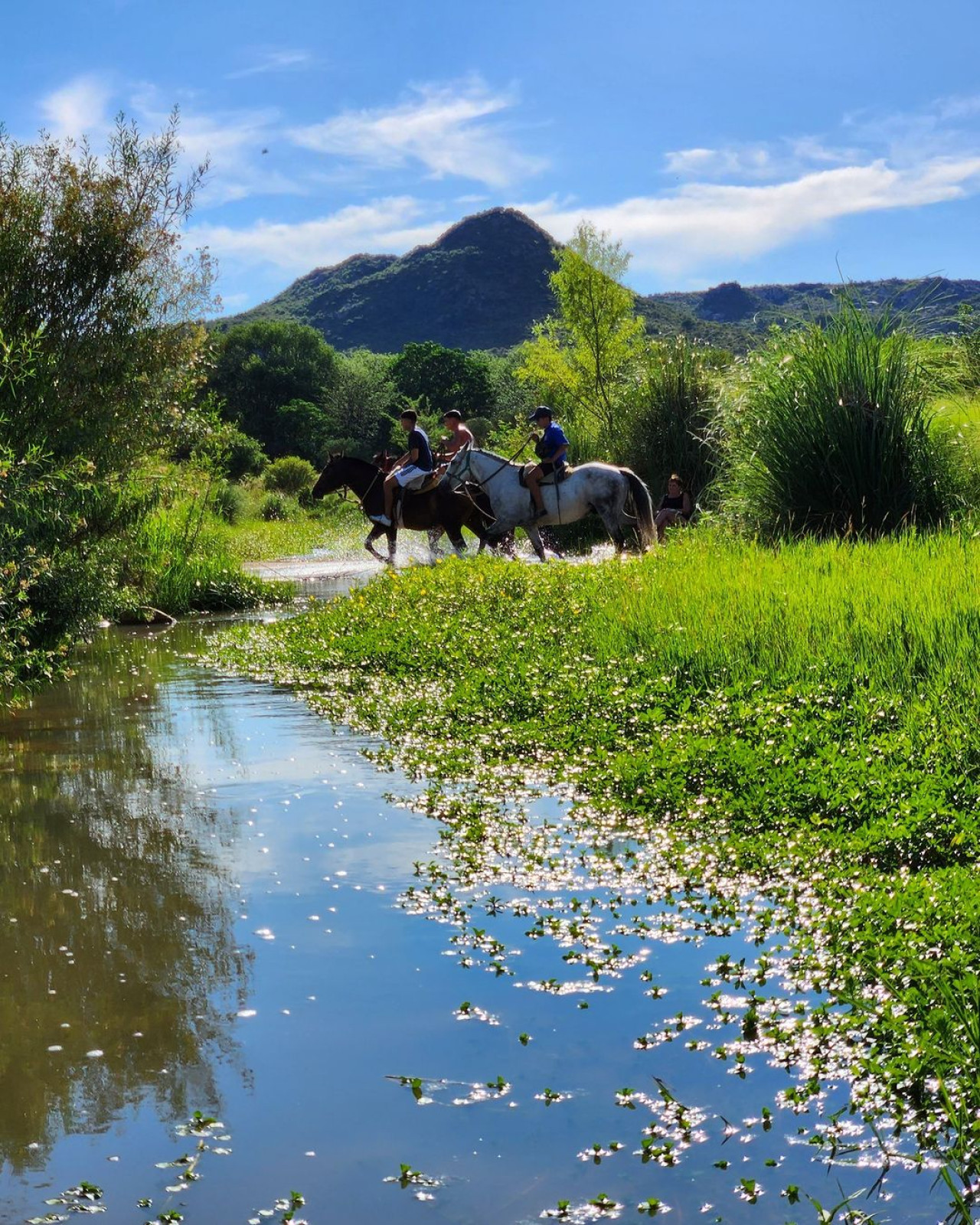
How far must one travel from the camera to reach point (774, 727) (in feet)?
27.5

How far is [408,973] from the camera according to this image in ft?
18.5

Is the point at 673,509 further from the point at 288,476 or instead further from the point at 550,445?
the point at 288,476

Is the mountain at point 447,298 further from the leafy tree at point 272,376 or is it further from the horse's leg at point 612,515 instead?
the horse's leg at point 612,515

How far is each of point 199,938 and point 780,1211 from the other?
3.29 m

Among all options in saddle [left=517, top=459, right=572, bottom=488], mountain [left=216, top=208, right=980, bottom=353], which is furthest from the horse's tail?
mountain [left=216, top=208, right=980, bottom=353]

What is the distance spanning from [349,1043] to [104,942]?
71.9 inches

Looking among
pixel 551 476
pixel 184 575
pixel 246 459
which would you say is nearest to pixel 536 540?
pixel 551 476

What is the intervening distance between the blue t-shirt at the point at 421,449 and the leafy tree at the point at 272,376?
7534cm

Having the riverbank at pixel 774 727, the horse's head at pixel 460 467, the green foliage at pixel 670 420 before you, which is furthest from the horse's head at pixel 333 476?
the riverbank at pixel 774 727

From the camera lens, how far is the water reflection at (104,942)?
15.4 feet

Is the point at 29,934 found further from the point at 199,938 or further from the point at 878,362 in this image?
the point at 878,362

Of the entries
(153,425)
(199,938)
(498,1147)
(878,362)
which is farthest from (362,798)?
(878,362)

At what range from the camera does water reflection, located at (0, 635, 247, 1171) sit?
4.68m

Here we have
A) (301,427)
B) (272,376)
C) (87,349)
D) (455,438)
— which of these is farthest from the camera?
(272,376)
